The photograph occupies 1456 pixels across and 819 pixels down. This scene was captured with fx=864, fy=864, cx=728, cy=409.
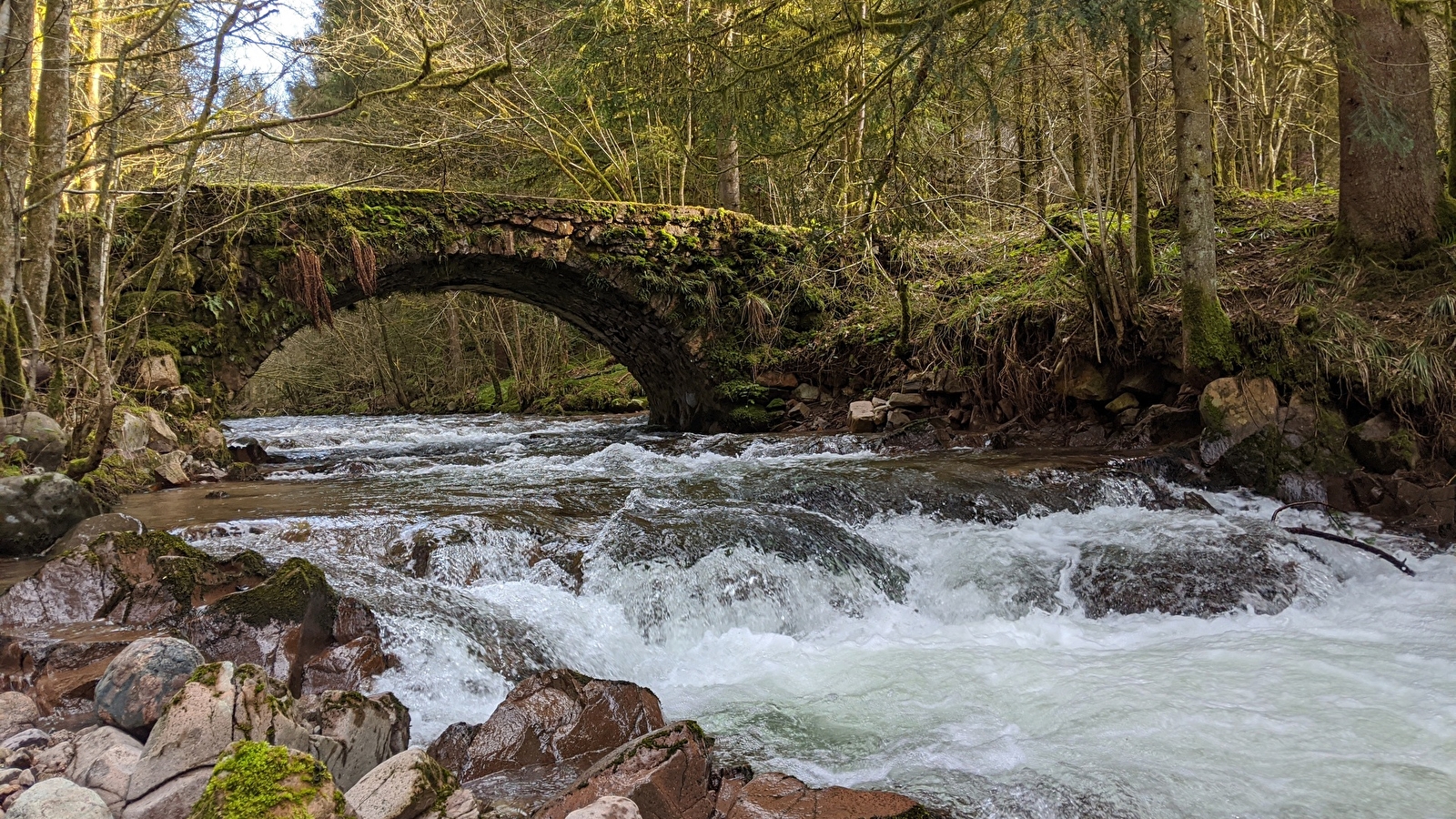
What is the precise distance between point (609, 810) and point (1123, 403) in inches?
253

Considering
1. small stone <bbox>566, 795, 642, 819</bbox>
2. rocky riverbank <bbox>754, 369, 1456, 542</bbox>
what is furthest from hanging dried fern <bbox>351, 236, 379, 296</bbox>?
small stone <bbox>566, 795, 642, 819</bbox>

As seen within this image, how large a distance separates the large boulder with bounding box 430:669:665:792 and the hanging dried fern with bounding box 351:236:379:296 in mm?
7021

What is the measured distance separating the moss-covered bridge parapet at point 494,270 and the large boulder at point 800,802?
21.8ft

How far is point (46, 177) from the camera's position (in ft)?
19.2

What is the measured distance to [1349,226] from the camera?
21.7 ft

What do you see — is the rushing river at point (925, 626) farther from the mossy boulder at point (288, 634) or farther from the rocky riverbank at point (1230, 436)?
→ the rocky riverbank at point (1230, 436)

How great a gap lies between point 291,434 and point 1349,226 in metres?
13.0

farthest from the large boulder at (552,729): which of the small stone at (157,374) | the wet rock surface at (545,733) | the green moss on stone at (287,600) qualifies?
the small stone at (157,374)

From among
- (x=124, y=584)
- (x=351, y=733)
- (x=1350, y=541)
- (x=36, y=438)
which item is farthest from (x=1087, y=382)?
(x=36, y=438)

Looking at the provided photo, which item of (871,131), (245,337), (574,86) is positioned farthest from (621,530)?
(574,86)

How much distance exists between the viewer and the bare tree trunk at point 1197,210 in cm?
622

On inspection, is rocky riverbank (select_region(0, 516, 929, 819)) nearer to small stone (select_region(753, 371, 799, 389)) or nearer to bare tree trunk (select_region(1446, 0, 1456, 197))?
A: bare tree trunk (select_region(1446, 0, 1456, 197))

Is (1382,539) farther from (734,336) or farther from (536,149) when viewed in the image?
(536,149)

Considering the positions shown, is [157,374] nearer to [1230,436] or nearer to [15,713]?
[15,713]
